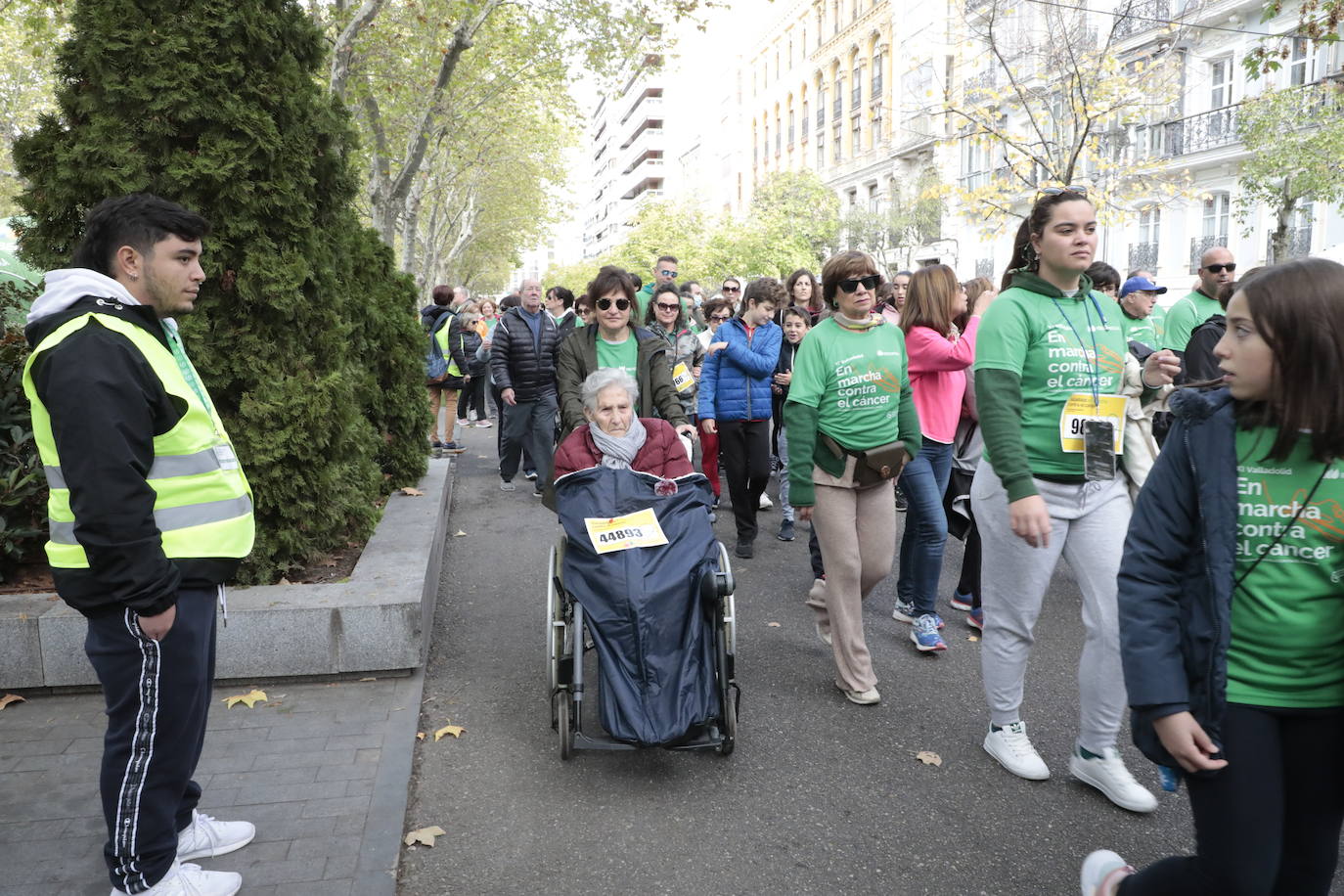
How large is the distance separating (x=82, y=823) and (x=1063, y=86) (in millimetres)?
19849

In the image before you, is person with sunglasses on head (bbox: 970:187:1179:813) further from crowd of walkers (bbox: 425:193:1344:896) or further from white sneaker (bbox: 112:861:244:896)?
white sneaker (bbox: 112:861:244:896)

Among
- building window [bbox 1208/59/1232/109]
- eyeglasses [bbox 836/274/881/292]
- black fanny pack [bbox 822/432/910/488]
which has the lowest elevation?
black fanny pack [bbox 822/432/910/488]

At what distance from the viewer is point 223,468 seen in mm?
2939

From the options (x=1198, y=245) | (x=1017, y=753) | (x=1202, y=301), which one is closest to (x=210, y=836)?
(x=1017, y=753)

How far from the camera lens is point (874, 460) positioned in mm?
4645

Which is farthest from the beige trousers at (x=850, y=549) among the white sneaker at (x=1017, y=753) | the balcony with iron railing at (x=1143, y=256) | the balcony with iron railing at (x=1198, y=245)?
the balcony with iron railing at (x=1143, y=256)

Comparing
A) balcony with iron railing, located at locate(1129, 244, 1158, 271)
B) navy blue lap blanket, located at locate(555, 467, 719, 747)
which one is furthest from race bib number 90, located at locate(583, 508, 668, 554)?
balcony with iron railing, located at locate(1129, 244, 1158, 271)

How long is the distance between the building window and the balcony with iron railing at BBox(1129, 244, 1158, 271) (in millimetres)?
4074

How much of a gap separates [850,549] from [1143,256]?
29047 mm

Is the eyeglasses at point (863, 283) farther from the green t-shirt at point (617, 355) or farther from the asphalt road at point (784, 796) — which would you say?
the asphalt road at point (784, 796)

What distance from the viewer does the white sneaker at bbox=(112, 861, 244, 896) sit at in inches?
114

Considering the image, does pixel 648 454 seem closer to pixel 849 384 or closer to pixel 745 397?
pixel 849 384

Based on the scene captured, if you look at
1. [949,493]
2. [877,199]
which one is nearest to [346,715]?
[949,493]

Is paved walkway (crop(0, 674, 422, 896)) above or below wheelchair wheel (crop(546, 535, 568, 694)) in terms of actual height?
below
